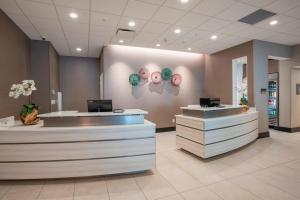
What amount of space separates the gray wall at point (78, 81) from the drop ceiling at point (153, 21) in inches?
72.4

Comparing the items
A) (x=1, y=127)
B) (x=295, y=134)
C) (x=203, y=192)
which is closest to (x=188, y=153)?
(x=203, y=192)

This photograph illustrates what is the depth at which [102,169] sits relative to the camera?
2928mm

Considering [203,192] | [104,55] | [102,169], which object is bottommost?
[203,192]

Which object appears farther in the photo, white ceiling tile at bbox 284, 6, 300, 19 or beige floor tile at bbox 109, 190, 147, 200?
white ceiling tile at bbox 284, 6, 300, 19

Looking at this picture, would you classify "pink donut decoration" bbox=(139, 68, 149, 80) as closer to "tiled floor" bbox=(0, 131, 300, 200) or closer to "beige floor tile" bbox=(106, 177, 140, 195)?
"tiled floor" bbox=(0, 131, 300, 200)

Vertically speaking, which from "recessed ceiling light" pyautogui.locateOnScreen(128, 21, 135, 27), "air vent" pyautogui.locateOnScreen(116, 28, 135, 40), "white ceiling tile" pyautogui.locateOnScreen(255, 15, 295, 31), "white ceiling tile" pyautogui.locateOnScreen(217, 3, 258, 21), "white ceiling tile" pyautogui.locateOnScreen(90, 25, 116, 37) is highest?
"white ceiling tile" pyautogui.locateOnScreen(255, 15, 295, 31)

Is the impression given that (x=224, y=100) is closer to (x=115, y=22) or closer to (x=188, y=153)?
(x=188, y=153)

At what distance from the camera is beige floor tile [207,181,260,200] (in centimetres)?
242

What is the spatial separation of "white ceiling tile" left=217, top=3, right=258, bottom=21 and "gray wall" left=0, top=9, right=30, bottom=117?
179 inches

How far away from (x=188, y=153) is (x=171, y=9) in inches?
128

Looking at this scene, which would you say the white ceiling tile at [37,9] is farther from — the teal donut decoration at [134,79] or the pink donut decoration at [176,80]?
the pink donut decoration at [176,80]

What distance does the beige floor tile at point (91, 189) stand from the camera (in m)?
2.50

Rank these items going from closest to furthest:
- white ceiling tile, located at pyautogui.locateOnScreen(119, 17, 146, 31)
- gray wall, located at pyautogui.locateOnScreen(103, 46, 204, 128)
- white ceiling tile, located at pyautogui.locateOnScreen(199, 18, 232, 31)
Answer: white ceiling tile, located at pyautogui.locateOnScreen(119, 17, 146, 31) < white ceiling tile, located at pyautogui.locateOnScreen(199, 18, 232, 31) < gray wall, located at pyautogui.locateOnScreen(103, 46, 204, 128)

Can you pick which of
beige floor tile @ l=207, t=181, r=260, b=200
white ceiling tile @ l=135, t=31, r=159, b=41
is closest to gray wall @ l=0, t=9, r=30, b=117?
white ceiling tile @ l=135, t=31, r=159, b=41
